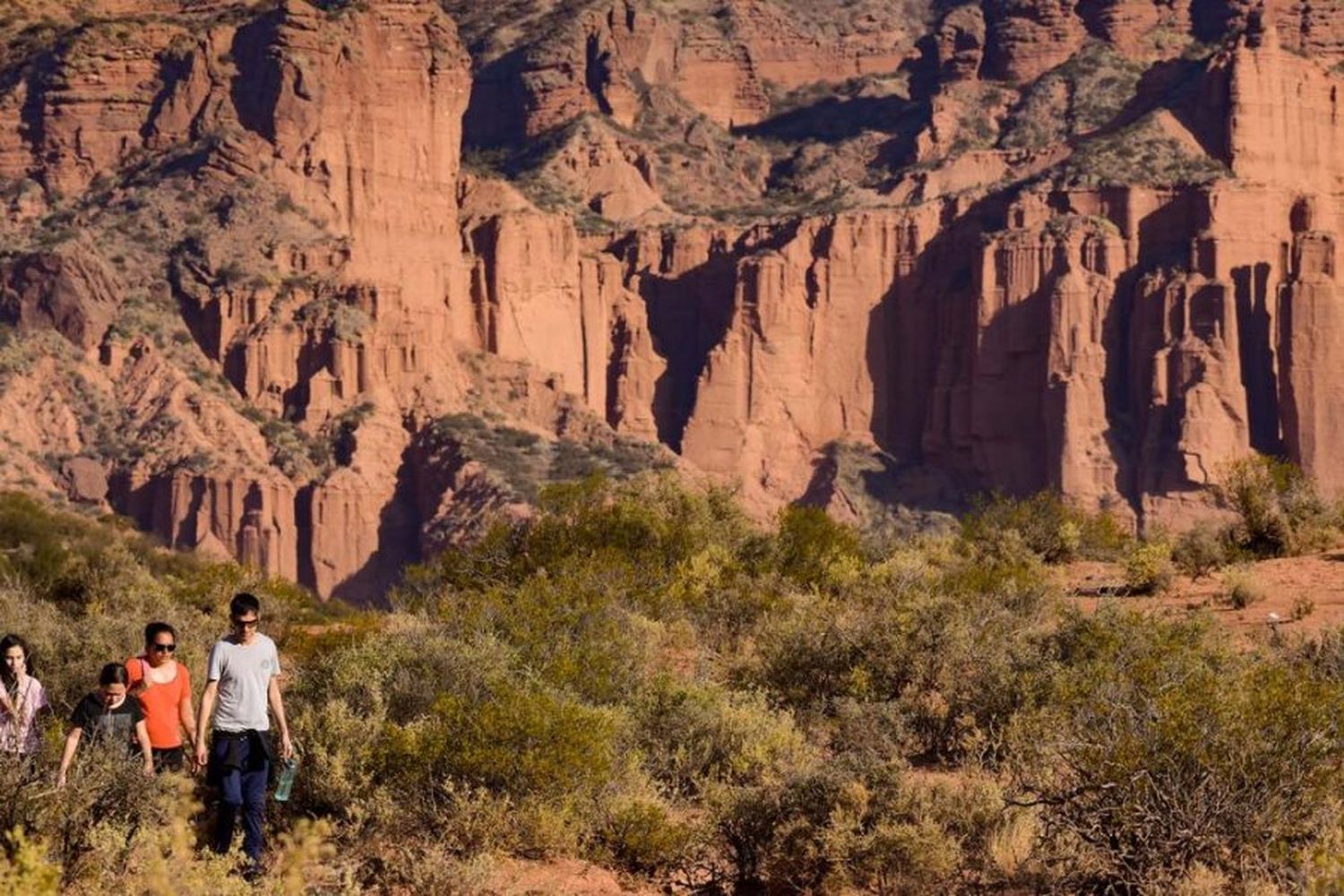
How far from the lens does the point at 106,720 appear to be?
47.3ft

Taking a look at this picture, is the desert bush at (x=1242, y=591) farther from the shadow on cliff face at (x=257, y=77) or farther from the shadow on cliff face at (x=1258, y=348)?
the shadow on cliff face at (x=257, y=77)

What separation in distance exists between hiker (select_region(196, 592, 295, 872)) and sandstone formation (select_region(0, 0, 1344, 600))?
163 ft

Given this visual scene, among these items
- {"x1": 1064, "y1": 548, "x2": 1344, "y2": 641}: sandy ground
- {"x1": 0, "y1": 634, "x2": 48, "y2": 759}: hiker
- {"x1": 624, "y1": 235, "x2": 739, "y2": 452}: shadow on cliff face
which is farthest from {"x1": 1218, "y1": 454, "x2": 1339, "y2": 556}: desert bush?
{"x1": 624, "y1": 235, "x2": 739, "y2": 452}: shadow on cliff face

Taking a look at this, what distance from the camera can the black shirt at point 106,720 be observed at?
47.2 feet

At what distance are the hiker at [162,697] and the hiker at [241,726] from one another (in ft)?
0.89

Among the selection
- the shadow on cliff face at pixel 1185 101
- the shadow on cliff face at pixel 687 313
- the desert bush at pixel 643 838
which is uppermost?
the shadow on cliff face at pixel 1185 101

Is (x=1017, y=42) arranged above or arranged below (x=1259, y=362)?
above

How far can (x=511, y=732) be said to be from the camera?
1584cm

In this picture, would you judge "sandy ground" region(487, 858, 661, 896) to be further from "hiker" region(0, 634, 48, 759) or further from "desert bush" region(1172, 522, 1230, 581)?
"desert bush" region(1172, 522, 1230, 581)

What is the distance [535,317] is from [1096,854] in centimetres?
7027

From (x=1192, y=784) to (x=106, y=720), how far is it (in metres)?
6.12

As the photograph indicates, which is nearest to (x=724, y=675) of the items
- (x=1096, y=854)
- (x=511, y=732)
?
(x=511, y=732)

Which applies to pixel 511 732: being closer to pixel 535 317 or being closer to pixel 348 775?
pixel 348 775

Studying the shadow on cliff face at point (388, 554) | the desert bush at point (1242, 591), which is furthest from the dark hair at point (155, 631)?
the shadow on cliff face at point (388, 554)
